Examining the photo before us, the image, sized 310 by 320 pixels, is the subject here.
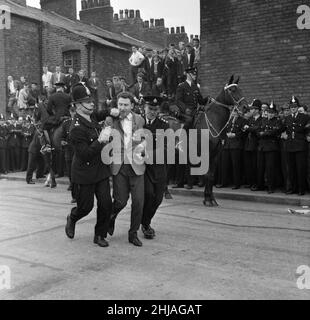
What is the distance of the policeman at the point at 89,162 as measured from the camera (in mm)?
6508

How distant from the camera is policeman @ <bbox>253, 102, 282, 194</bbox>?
11203 mm

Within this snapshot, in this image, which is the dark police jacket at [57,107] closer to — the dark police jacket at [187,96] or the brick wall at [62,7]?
the dark police jacket at [187,96]

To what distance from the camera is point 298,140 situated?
10.8 metres

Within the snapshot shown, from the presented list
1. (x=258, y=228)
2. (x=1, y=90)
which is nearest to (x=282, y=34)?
(x=258, y=228)

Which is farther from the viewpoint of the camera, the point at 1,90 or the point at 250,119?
the point at 1,90

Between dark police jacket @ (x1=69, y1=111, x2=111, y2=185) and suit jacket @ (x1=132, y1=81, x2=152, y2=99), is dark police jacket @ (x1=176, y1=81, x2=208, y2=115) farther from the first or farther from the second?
dark police jacket @ (x1=69, y1=111, x2=111, y2=185)

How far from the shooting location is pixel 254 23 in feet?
42.3

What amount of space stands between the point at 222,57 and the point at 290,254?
8279 millimetres

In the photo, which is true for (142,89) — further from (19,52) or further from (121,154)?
(19,52)

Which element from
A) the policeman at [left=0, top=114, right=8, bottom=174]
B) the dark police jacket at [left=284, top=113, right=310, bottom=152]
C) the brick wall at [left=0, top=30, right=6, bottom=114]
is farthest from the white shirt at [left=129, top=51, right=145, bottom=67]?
the brick wall at [left=0, top=30, right=6, bottom=114]

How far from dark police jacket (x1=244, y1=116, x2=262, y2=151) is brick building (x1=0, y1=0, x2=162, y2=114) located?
14992 mm

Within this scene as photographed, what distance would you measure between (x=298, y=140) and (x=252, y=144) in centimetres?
127

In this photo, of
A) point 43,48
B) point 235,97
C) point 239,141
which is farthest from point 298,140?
point 43,48
